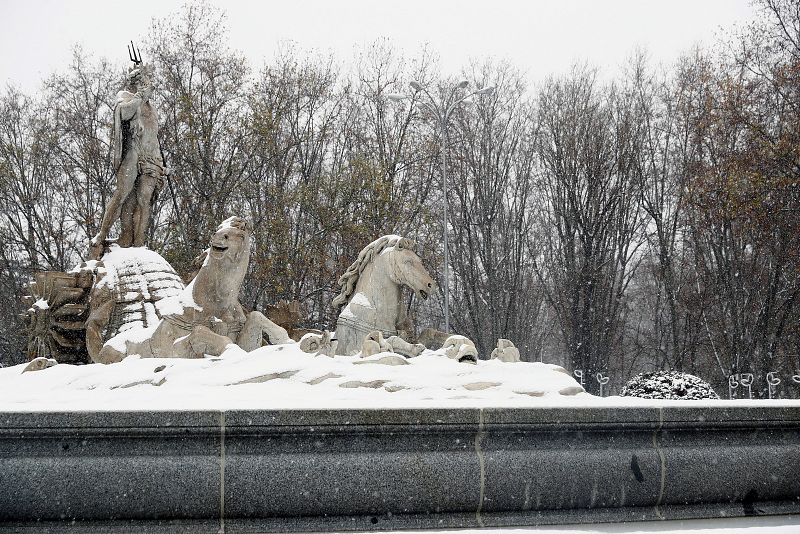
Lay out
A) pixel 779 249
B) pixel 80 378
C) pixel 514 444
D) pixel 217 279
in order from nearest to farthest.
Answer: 1. pixel 514 444
2. pixel 80 378
3. pixel 217 279
4. pixel 779 249

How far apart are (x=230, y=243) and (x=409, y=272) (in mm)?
1846

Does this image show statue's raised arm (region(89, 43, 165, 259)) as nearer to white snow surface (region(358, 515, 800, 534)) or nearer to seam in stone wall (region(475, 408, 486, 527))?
seam in stone wall (region(475, 408, 486, 527))

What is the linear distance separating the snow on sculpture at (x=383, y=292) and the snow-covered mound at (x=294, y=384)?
1.84m

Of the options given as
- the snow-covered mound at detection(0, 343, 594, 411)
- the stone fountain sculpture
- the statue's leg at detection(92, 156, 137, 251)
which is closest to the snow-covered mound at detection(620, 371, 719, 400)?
Answer: the stone fountain sculpture

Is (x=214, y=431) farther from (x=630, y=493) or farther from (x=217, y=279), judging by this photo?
(x=217, y=279)

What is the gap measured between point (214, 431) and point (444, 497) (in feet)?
4.42

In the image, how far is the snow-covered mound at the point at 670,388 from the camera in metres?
12.7

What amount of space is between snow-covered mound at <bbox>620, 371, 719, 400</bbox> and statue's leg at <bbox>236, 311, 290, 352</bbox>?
19.8ft

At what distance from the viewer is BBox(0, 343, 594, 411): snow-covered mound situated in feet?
17.3

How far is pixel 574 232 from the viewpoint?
29.7m

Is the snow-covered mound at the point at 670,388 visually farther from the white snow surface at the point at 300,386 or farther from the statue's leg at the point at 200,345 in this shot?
the statue's leg at the point at 200,345

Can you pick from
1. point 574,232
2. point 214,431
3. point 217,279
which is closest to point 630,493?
point 214,431

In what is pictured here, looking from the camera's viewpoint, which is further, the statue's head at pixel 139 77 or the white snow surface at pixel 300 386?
the statue's head at pixel 139 77

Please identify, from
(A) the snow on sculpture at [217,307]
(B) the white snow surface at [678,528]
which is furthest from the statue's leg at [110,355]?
(B) the white snow surface at [678,528]
